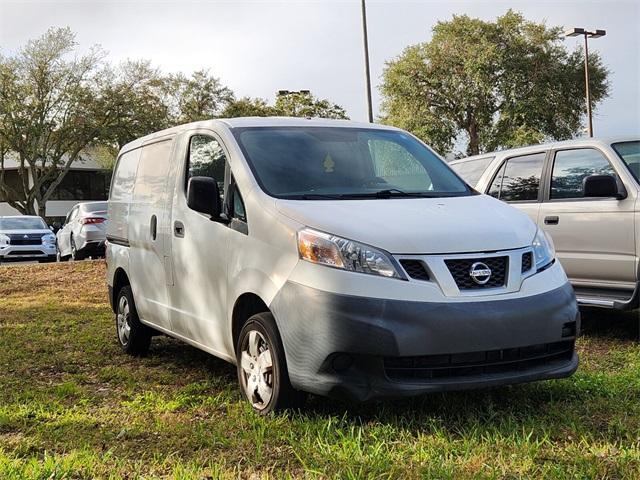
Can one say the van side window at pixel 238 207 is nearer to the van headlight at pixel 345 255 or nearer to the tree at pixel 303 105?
the van headlight at pixel 345 255

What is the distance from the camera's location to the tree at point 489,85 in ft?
111

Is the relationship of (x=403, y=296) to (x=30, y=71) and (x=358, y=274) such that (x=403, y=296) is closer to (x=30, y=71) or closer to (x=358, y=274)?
A: (x=358, y=274)

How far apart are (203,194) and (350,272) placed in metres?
1.29

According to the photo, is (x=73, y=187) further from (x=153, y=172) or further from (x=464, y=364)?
(x=464, y=364)

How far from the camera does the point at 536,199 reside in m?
7.37

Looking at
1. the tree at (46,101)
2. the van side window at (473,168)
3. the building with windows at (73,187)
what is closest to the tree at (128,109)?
the tree at (46,101)

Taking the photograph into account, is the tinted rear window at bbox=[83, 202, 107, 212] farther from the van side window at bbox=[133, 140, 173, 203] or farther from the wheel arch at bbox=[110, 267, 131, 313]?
the van side window at bbox=[133, 140, 173, 203]

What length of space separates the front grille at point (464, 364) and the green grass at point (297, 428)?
308 millimetres

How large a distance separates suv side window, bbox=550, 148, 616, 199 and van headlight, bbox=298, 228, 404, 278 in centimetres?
386

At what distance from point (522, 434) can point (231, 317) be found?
6.03ft

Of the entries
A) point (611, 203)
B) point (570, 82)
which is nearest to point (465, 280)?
point (611, 203)

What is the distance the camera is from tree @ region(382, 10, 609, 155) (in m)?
33.9

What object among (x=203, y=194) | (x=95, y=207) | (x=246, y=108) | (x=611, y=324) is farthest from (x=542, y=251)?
(x=246, y=108)

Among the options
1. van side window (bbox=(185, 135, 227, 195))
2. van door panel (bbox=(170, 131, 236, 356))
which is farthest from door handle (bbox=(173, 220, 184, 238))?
van side window (bbox=(185, 135, 227, 195))
